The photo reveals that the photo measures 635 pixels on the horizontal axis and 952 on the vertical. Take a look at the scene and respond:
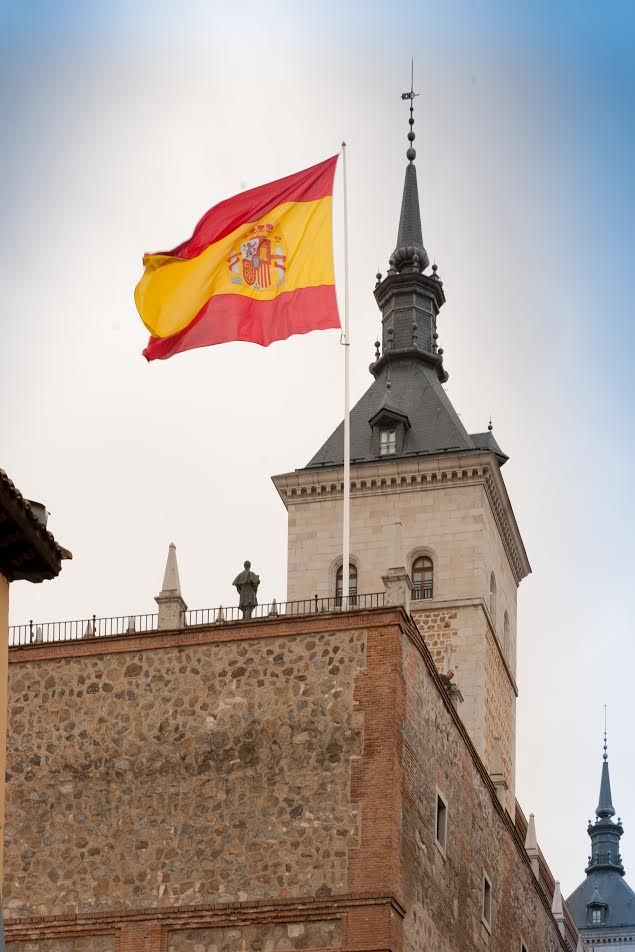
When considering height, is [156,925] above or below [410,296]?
below

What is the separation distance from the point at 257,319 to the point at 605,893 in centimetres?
10197

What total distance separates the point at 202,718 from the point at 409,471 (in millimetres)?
29855

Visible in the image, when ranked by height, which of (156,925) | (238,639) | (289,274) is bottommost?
(156,925)

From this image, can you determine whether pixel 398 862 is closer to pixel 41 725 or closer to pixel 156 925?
pixel 156 925

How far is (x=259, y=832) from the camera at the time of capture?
36.2 metres

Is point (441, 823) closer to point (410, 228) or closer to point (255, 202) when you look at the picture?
point (255, 202)

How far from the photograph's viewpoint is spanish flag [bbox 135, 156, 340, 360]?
39125mm

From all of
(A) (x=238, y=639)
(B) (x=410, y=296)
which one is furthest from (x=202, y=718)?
(B) (x=410, y=296)

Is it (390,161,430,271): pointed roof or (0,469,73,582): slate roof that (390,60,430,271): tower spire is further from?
(0,469,73,582): slate roof

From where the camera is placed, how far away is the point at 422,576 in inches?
2576

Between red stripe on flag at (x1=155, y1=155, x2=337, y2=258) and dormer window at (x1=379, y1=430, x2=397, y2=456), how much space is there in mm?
27886

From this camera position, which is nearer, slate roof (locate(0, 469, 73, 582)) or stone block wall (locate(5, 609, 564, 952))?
slate roof (locate(0, 469, 73, 582))

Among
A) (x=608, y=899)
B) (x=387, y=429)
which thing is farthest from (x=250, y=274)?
(x=608, y=899)

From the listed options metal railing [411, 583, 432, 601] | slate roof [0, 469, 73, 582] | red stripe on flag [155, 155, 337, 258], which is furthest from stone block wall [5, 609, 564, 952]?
metal railing [411, 583, 432, 601]
